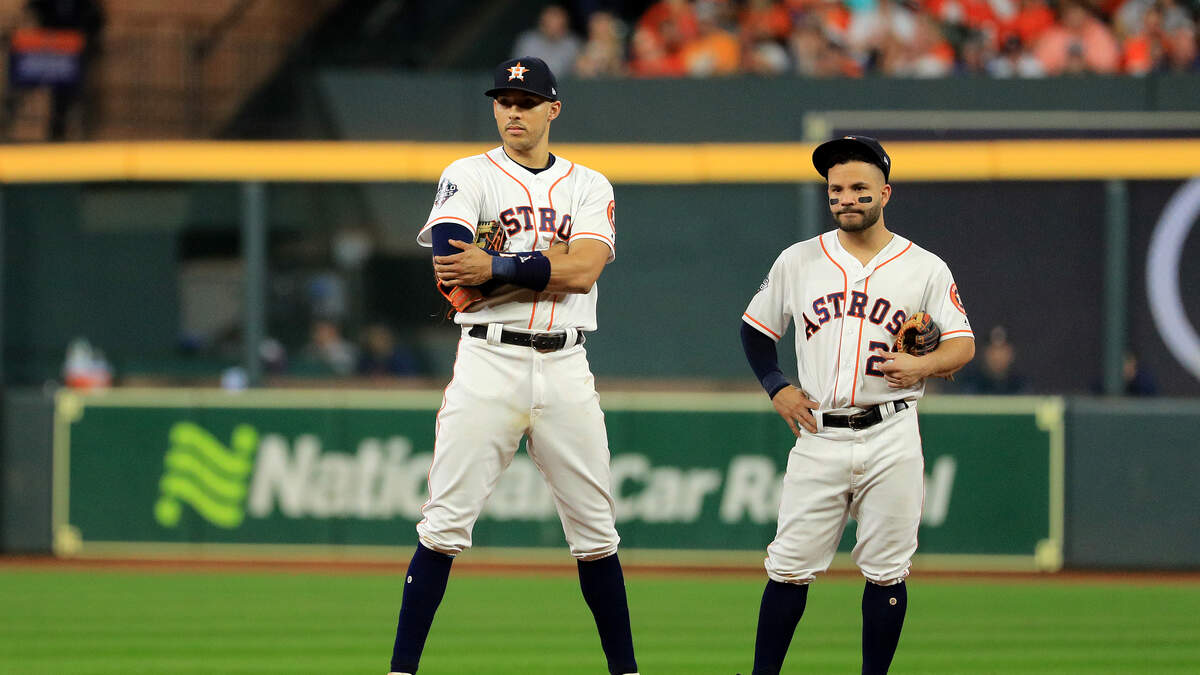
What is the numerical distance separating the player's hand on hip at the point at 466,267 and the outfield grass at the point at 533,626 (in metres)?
1.99

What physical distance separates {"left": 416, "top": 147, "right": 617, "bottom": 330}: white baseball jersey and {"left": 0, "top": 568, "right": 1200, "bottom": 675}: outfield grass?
1808 millimetres

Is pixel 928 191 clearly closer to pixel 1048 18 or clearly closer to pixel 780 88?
pixel 780 88

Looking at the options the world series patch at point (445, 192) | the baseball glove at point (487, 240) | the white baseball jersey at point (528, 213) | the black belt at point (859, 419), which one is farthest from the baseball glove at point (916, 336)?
the world series patch at point (445, 192)

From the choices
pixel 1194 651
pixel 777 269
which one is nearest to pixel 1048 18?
pixel 1194 651

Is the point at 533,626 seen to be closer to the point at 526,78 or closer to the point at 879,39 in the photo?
the point at 526,78

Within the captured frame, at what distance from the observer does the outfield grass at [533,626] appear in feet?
20.2

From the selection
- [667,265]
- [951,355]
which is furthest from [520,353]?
[667,265]

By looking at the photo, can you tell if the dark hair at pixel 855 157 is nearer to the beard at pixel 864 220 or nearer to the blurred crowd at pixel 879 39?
the beard at pixel 864 220

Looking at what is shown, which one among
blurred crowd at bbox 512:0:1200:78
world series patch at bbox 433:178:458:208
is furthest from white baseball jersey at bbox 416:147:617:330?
blurred crowd at bbox 512:0:1200:78

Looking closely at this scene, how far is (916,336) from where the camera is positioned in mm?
4656

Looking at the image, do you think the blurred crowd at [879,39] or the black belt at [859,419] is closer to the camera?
the black belt at [859,419]

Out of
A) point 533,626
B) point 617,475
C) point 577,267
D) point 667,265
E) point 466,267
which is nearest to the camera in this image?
point 466,267

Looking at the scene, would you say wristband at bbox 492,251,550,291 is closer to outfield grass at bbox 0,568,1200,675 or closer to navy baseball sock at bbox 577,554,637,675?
navy baseball sock at bbox 577,554,637,675

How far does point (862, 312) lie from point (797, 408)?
1.17 ft
